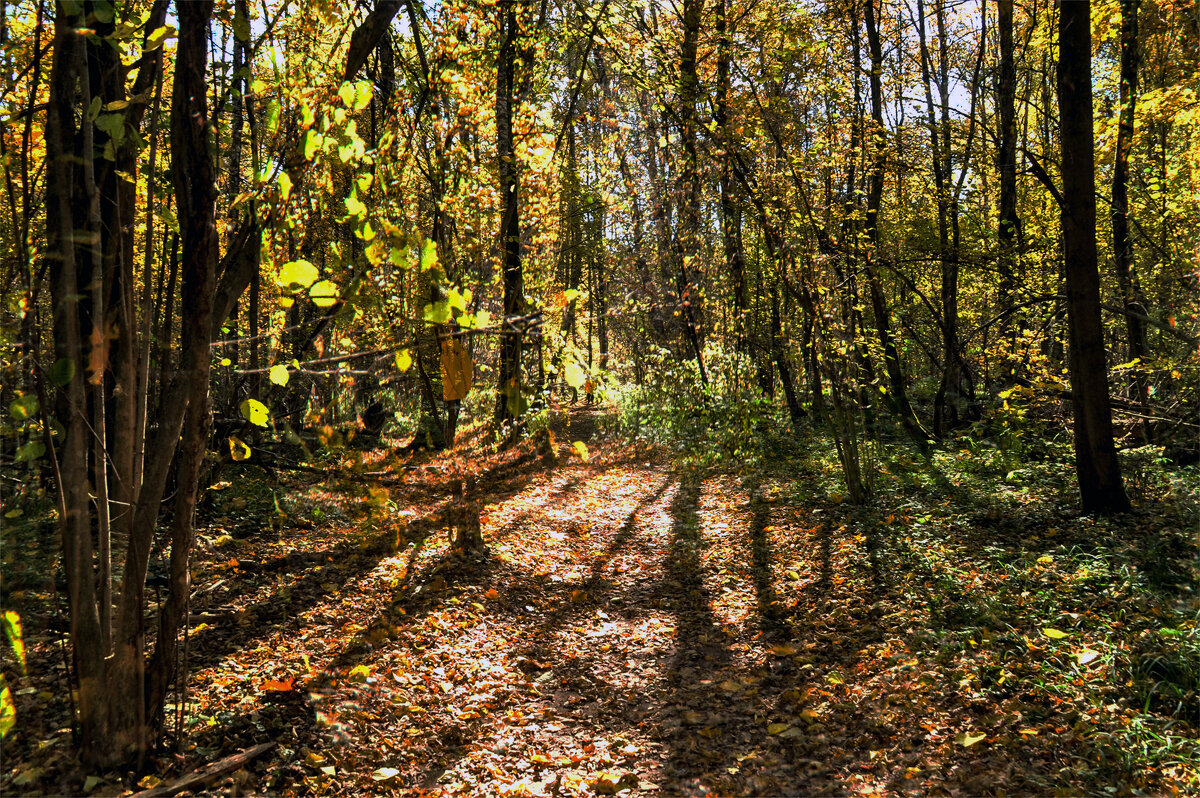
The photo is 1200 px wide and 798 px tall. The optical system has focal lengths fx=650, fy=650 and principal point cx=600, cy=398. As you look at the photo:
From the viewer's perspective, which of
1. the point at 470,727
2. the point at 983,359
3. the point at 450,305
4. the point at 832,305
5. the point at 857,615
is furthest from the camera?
the point at 983,359

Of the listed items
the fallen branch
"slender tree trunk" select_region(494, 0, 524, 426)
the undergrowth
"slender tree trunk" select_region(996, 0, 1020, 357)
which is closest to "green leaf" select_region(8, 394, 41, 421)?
the fallen branch

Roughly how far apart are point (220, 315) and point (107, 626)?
1.20 meters

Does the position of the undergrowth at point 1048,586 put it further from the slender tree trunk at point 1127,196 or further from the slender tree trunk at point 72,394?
the slender tree trunk at point 72,394

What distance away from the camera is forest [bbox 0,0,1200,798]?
226 cm

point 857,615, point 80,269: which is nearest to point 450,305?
point 80,269

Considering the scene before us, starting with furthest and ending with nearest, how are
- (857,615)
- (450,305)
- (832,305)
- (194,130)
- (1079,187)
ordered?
(832,305) < (1079,187) < (857,615) < (194,130) < (450,305)

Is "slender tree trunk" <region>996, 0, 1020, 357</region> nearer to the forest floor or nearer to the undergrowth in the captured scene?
the undergrowth

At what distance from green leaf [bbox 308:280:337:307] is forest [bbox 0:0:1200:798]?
0.19 ft

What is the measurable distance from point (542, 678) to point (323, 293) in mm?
3258

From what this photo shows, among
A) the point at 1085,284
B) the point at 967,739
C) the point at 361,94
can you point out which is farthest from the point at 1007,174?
the point at 361,94

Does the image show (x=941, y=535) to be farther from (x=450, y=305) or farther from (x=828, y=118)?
(x=828, y=118)

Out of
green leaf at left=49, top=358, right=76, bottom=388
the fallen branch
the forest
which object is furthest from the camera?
the fallen branch

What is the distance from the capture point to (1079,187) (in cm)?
564

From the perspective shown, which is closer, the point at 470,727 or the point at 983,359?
the point at 470,727
